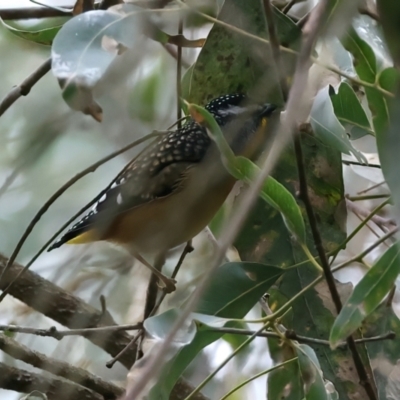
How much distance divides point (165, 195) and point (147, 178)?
6 cm

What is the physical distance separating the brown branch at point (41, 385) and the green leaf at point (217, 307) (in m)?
0.43

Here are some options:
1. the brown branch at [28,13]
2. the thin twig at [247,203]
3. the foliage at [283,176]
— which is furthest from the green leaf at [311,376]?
the brown branch at [28,13]

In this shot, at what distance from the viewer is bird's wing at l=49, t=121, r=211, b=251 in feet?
3.54

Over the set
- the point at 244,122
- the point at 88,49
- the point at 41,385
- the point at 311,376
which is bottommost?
the point at 41,385

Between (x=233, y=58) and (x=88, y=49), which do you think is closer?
(x=88, y=49)

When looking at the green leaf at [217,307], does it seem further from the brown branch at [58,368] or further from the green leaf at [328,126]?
the brown branch at [58,368]

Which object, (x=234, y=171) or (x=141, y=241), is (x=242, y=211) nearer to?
(x=234, y=171)

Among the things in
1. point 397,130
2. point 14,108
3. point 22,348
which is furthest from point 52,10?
point 397,130

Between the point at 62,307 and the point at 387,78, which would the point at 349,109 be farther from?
the point at 62,307

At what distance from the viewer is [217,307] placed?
69 centimetres

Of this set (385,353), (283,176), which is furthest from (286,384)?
(283,176)

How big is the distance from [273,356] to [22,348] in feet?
1.40

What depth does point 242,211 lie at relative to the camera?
28 centimetres

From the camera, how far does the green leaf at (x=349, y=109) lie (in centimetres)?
77
